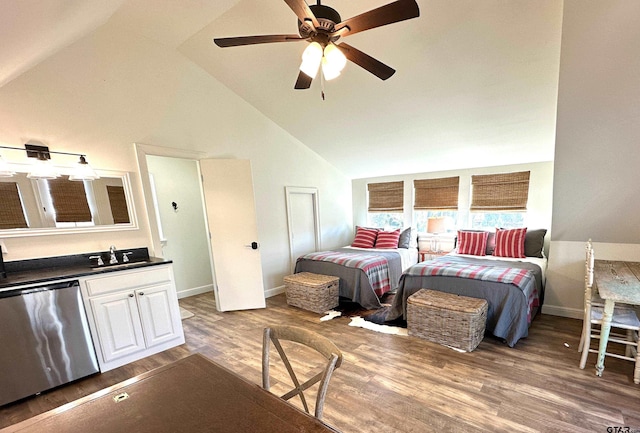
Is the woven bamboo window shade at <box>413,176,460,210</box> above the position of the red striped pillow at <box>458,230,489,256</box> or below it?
above

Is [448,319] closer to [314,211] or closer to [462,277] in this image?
[462,277]

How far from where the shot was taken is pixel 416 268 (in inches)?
119

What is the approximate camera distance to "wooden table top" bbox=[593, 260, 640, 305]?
1771 mm

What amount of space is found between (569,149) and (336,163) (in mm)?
3304

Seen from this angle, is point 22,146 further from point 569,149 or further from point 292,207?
point 569,149

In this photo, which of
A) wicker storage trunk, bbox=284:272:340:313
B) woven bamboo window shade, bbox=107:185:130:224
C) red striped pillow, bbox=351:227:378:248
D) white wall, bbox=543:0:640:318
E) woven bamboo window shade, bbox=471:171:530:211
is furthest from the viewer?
red striped pillow, bbox=351:227:378:248

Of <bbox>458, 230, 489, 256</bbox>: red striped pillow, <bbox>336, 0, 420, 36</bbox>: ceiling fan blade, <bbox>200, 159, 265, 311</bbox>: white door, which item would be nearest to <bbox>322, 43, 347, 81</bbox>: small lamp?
<bbox>336, 0, 420, 36</bbox>: ceiling fan blade

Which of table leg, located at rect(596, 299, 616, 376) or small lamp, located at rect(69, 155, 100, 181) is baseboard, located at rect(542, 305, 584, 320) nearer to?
table leg, located at rect(596, 299, 616, 376)

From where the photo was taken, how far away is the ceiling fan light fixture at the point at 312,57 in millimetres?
1537

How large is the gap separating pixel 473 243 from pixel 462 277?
1.38 meters

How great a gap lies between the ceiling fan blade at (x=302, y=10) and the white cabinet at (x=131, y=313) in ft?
8.11

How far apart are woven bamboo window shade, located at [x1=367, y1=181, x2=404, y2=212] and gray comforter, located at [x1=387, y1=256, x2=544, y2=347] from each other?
2351 mm

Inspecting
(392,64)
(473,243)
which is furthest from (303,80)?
(473,243)

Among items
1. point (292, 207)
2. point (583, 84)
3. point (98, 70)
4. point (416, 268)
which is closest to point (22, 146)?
point (98, 70)
